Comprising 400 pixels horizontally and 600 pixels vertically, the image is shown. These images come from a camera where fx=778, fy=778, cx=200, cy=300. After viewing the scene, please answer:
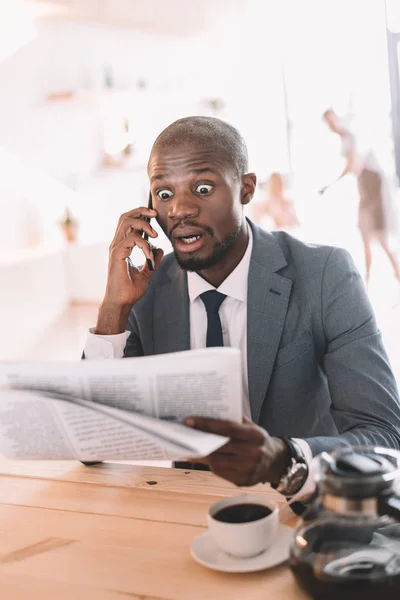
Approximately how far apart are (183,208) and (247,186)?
217 millimetres

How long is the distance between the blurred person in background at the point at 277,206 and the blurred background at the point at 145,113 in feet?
0.04

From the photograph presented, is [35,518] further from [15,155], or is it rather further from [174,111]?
[174,111]

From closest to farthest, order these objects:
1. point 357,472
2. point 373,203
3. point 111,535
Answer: point 357,472 < point 111,535 < point 373,203

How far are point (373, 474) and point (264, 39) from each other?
7930mm

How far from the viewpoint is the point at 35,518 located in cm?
120

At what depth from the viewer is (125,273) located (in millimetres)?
1687

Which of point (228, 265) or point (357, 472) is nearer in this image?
point (357, 472)

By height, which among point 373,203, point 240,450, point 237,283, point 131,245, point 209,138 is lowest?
point 240,450

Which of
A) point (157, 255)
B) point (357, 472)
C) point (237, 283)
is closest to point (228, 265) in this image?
point (237, 283)

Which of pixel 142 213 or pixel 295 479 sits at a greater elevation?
pixel 142 213

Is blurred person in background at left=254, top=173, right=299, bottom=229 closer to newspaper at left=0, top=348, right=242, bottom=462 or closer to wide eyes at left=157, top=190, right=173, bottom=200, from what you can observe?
wide eyes at left=157, top=190, right=173, bottom=200

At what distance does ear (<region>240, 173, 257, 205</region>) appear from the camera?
1718 millimetres

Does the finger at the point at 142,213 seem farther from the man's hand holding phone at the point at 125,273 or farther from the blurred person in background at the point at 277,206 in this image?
the blurred person in background at the point at 277,206

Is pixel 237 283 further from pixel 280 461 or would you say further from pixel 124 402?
pixel 124 402
